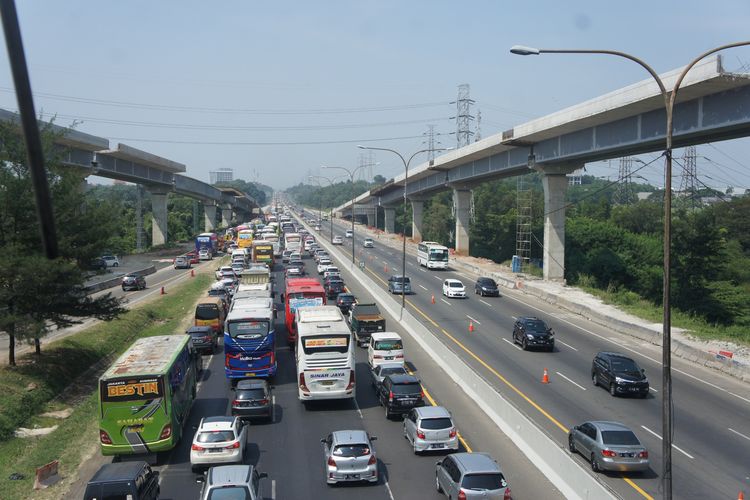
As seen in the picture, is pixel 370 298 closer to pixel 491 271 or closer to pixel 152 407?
pixel 491 271

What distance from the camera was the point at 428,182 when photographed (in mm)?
105688

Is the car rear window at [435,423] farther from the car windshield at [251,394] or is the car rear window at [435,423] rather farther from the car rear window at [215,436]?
the car windshield at [251,394]

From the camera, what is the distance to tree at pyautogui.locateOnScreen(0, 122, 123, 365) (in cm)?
2848

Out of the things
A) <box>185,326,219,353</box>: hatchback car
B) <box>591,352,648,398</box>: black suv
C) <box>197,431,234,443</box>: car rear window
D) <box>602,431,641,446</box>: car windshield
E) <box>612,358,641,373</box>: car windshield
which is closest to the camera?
<box>602,431,641,446</box>: car windshield

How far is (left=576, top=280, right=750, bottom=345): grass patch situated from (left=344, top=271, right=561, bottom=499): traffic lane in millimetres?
18858

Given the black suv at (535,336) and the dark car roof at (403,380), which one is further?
the black suv at (535,336)

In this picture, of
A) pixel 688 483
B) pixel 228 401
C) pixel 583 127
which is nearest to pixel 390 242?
pixel 583 127

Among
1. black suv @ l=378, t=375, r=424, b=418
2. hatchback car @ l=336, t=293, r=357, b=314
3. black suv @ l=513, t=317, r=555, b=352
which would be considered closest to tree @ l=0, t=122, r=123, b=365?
black suv @ l=378, t=375, r=424, b=418

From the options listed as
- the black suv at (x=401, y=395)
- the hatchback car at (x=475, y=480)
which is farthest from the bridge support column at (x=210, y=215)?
the hatchback car at (x=475, y=480)

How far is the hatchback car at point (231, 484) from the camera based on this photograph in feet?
52.3

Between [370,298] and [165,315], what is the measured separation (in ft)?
54.8

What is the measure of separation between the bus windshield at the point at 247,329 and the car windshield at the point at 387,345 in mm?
6098

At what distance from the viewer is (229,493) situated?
52.4 feet

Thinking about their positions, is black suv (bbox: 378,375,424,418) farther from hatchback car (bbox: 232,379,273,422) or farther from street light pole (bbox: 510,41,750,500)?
street light pole (bbox: 510,41,750,500)
